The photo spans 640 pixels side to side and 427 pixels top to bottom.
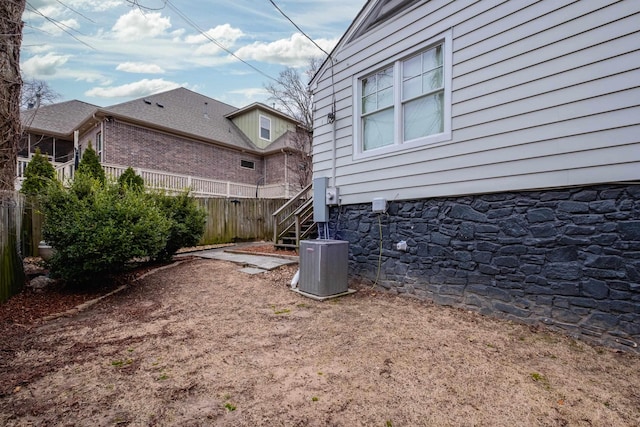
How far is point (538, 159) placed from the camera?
3307mm

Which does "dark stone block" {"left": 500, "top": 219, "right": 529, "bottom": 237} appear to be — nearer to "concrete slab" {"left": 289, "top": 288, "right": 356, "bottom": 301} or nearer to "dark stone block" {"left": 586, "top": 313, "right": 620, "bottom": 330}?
"dark stone block" {"left": 586, "top": 313, "right": 620, "bottom": 330}

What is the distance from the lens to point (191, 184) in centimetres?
1302

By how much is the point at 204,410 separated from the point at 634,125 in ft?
13.5

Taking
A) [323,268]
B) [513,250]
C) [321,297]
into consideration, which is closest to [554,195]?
[513,250]

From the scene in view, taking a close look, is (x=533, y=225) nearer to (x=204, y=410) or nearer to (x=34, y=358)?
(x=204, y=410)

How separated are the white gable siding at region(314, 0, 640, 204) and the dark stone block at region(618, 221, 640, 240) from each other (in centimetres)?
41

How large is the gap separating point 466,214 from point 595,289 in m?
1.42

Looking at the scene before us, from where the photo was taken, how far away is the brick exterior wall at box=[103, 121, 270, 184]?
12.4m

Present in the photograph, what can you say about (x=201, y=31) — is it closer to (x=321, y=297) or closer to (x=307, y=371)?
(x=321, y=297)

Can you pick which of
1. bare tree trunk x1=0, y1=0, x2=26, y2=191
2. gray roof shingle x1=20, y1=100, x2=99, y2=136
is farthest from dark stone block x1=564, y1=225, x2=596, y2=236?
gray roof shingle x1=20, y1=100, x2=99, y2=136

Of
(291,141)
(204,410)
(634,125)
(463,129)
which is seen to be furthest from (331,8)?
(291,141)

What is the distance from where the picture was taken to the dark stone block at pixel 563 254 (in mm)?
3072

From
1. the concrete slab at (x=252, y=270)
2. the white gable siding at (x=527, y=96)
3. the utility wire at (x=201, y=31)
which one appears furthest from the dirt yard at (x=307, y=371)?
the utility wire at (x=201, y=31)

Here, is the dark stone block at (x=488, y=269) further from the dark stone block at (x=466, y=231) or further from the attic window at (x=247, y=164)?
the attic window at (x=247, y=164)
